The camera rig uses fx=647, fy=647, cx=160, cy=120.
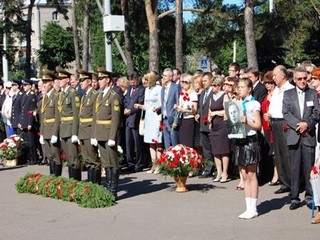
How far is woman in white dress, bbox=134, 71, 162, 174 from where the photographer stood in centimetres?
1293

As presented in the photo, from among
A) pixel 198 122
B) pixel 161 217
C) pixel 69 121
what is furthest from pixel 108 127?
pixel 198 122

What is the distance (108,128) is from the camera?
9844 millimetres

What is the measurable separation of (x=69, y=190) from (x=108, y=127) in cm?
117

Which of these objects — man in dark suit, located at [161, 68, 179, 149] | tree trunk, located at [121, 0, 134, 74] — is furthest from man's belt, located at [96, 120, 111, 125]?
tree trunk, located at [121, 0, 134, 74]

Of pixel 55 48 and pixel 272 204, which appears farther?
pixel 55 48

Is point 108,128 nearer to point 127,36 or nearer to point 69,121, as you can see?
point 69,121

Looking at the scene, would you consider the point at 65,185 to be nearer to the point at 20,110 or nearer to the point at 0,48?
the point at 20,110

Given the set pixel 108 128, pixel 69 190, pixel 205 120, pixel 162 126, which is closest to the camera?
pixel 108 128

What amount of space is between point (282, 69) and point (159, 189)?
307 centimetres

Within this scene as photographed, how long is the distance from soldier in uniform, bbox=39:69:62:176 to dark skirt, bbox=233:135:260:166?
143 inches

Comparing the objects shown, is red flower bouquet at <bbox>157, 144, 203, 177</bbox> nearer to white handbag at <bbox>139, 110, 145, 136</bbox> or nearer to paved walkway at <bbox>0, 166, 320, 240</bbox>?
paved walkway at <bbox>0, 166, 320, 240</bbox>

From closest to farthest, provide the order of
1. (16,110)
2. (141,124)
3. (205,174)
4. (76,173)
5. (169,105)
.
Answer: (76,173), (205,174), (169,105), (141,124), (16,110)

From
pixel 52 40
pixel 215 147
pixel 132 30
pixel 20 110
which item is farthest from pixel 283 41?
pixel 52 40

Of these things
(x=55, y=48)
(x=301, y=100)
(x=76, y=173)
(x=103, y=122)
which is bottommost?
(x=76, y=173)
